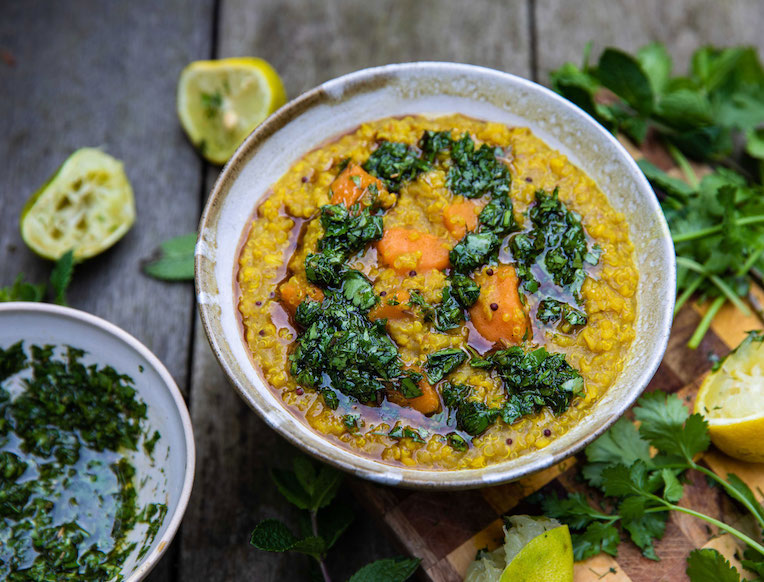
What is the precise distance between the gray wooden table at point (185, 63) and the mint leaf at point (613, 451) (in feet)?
4.81

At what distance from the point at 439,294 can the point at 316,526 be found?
5.71 feet

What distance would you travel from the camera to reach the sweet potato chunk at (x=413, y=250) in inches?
164

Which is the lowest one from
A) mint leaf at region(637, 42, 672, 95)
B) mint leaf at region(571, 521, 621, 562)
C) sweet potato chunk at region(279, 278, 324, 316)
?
mint leaf at region(571, 521, 621, 562)

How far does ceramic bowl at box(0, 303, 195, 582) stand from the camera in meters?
4.21

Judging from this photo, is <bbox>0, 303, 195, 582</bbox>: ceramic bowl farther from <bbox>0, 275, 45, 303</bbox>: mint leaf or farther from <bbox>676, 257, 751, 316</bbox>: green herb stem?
<bbox>676, 257, 751, 316</bbox>: green herb stem

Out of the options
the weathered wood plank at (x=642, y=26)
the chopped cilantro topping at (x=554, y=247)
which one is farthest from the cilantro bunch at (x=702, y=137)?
the chopped cilantro topping at (x=554, y=247)

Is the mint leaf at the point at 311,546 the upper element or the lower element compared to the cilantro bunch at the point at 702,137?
lower

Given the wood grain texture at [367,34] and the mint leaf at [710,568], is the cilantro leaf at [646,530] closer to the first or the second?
the mint leaf at [710,568]

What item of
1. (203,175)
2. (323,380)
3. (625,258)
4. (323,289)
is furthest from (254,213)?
(625,258)

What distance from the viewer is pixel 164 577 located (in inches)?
192

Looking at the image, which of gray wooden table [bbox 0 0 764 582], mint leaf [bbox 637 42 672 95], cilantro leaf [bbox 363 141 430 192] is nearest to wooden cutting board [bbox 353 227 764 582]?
gray wooden table [bbox 0 0 764 582]

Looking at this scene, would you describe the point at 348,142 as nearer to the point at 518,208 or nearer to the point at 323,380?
the point at 518,208

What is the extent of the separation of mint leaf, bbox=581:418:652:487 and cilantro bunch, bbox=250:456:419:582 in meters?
1.20

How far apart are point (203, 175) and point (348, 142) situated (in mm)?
1667
